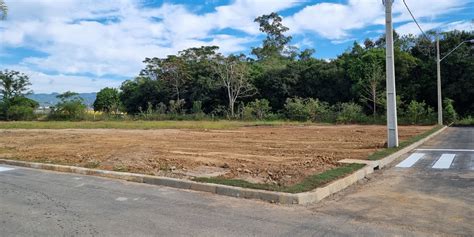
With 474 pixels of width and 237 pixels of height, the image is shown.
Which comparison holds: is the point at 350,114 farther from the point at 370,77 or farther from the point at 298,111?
the point at 298,111

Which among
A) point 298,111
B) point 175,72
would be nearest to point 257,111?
point 298,111

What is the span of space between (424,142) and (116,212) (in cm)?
1694

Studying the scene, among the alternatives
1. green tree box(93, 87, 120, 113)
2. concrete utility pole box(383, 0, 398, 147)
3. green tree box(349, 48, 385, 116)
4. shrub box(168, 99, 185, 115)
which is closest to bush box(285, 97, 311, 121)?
green tree box(349, 48, 385, 116)

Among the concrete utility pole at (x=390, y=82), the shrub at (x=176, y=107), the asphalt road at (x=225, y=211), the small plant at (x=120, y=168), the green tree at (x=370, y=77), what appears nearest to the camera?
the asphalt road at (x=225, y=211)

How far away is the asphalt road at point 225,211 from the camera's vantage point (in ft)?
19.2

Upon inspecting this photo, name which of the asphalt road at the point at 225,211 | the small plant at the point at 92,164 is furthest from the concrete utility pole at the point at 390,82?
the small plant at the point at 92,164

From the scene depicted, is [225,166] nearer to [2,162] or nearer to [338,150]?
[338,150]

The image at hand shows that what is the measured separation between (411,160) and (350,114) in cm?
3171

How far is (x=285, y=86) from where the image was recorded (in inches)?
2256

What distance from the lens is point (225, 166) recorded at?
11.7 metres

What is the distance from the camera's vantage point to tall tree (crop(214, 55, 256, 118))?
59.1 m

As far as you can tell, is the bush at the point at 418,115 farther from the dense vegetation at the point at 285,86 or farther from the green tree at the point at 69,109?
the green tree at the point at 69,109

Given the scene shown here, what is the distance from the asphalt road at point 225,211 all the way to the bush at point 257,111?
139 ft

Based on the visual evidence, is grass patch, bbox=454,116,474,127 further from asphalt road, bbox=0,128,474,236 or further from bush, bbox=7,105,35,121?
bush, bbox=7,105,35,121
